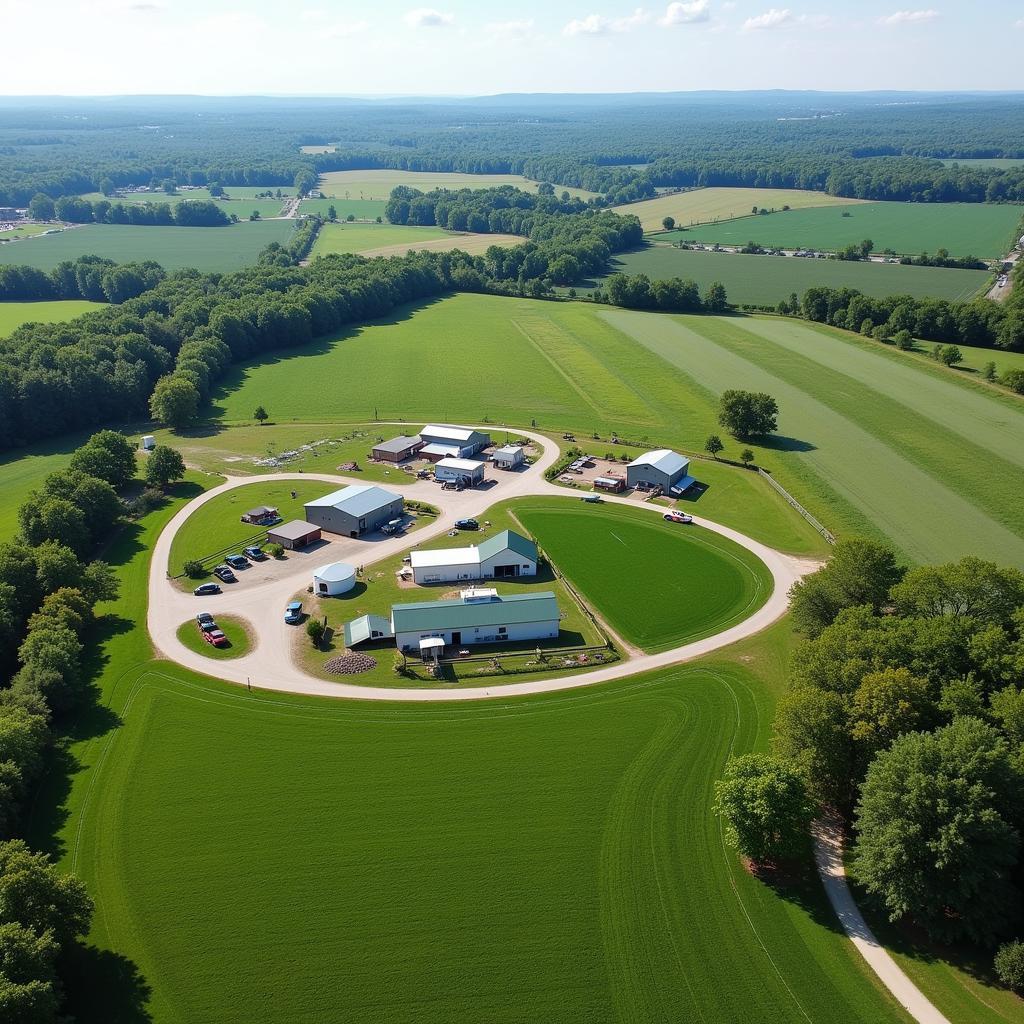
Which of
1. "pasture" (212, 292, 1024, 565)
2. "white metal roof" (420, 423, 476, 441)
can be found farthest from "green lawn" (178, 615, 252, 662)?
"pasture" (212, 292, 1024, 565)

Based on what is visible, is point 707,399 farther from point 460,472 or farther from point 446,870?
point 446,870

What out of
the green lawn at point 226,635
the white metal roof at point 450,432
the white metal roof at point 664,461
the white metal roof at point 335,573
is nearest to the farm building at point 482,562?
the white metal roof at point 335,573

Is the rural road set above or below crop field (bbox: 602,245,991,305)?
below

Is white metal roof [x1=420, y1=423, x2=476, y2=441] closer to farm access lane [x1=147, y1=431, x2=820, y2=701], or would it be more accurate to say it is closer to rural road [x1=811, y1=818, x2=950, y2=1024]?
farm access lane [x1=147, y1=431, x2=820, y2=701]

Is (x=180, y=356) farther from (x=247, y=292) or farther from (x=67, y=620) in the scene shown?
(x=67, y=620)

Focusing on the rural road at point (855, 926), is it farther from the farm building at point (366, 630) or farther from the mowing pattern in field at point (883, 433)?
the mowing pattern in field at point (883, 433)

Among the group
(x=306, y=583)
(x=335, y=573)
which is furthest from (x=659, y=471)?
(x=306, y=583)
